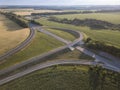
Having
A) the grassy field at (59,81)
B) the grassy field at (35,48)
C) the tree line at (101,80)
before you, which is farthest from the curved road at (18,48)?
the tree line at (101,80)

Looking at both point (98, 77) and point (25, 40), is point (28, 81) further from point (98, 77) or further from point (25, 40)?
point (25, 40)

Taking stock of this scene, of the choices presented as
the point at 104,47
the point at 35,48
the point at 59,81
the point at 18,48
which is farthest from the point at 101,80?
the point at 18,48

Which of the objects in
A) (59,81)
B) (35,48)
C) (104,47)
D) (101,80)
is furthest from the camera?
(35,48)

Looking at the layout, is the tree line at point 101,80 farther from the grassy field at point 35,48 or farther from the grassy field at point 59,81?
the grassy field at point 35,48

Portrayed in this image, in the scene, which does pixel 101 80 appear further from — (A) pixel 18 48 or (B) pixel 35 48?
(A) pixel 18 48

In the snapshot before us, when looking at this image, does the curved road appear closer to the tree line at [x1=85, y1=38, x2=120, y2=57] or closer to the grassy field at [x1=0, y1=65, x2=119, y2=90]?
the grassy field at [x1=0, y1=65, x2=119, y2=90]

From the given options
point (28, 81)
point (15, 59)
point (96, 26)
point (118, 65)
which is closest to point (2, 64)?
point (15, 59)

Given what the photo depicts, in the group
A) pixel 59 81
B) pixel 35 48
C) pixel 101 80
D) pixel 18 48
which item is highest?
pixel 101 80
